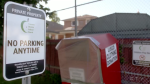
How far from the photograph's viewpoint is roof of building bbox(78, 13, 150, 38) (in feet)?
11.3

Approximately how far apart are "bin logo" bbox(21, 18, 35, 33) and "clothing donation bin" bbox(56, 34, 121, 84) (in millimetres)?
1365

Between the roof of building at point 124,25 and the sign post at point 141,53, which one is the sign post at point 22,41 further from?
the roof of building at point 124,25

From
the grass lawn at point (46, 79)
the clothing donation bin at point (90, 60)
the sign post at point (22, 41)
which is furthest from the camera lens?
the grass lawn at point (46, 79)

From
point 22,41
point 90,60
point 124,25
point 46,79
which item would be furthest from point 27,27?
point 46,79

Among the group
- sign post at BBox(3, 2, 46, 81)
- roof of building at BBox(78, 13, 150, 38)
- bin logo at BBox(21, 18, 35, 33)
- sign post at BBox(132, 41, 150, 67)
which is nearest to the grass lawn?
roof of building at BBox(78, 13, 150, 38)

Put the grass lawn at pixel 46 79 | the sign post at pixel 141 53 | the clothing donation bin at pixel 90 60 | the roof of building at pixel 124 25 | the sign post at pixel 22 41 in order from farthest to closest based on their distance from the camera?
the grass lawn at pixel 46 79
the roof of building at pixel 124 25
the sign post at pixel 141 53
the clothing donation bin at pixel 90 60
the sign post at pixel 22 41

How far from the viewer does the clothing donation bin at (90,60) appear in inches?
105

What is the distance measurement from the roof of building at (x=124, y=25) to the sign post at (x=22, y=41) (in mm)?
2679

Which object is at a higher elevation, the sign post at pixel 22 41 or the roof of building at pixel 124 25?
the roof of building at pixel 124 25

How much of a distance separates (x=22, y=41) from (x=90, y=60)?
1561 mm

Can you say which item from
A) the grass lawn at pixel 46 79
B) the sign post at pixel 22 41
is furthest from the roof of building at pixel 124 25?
the sign post at pixel 22 41

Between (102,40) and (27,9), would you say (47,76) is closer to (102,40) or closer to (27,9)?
(102,40)

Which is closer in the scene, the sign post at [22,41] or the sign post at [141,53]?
the sign post at [22,41]

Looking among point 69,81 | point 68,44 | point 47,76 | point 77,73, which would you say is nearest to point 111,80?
point 77,73
